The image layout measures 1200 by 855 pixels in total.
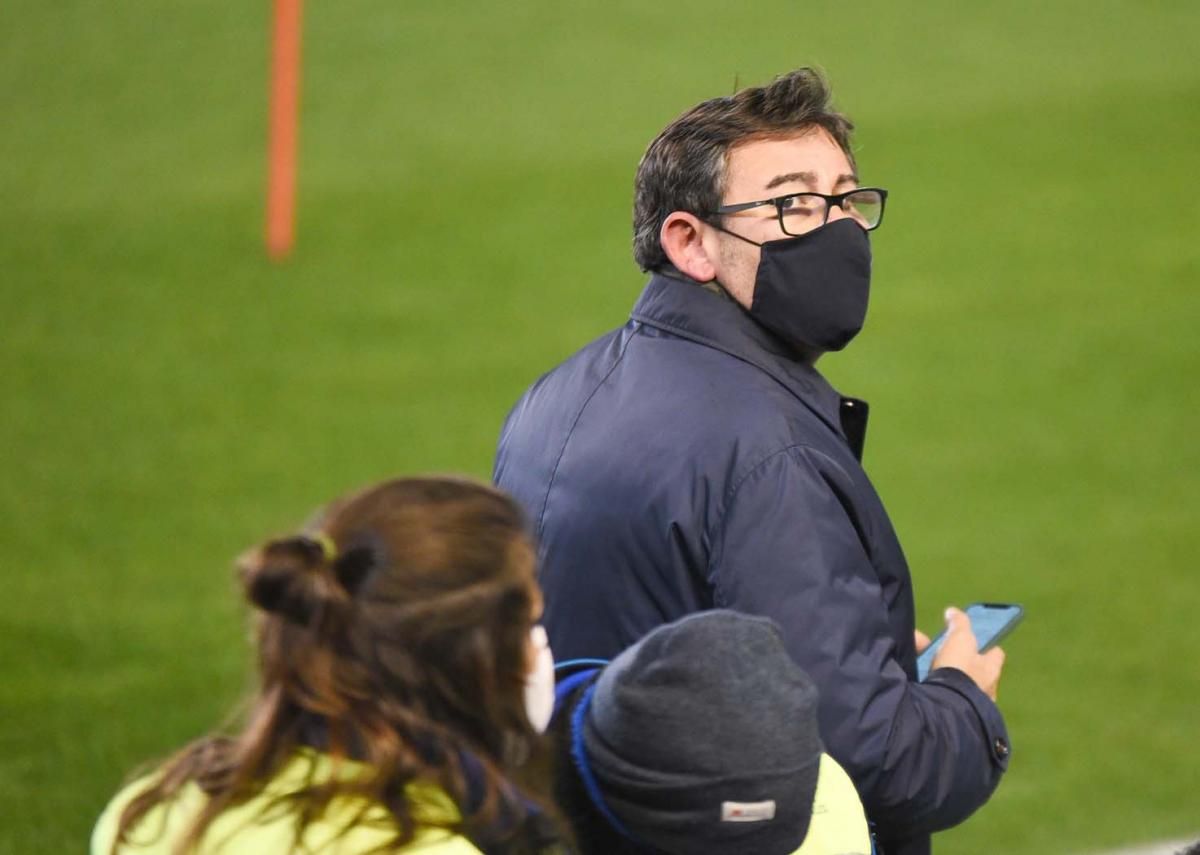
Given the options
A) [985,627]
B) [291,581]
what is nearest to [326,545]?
[291,581]

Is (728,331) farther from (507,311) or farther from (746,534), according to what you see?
(507,311)

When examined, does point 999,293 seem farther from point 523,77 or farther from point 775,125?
point 775,125

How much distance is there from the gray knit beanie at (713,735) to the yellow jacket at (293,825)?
21cm

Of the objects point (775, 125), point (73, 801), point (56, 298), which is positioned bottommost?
point (73, 801)

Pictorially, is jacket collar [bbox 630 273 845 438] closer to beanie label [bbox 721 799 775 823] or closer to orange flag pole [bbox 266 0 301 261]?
beanie label [bbox 721 799 775 823]

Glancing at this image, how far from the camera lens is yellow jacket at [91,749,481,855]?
1.95 m

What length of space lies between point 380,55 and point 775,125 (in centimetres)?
1008

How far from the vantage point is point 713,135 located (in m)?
2.88

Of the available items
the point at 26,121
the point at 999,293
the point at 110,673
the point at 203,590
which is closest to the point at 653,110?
the point at 999,293

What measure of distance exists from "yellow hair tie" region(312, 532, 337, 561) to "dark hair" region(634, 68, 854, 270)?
99cm

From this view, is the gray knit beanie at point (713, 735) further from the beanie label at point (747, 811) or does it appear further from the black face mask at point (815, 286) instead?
the black face mask at point (815, 286)

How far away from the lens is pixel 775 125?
9.44 feet

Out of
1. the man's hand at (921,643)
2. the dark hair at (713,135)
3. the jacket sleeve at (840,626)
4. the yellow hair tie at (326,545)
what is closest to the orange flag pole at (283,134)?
the dark hair at (713,135)

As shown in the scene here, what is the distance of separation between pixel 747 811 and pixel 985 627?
104cm
